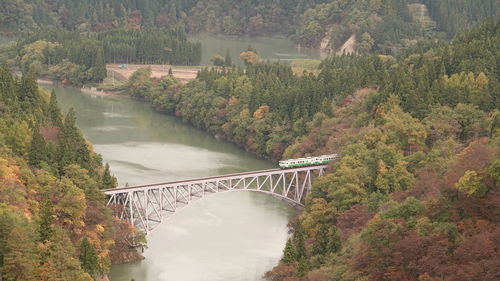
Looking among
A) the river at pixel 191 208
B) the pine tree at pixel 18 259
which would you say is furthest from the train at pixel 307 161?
the pine tree at pixel 18 259

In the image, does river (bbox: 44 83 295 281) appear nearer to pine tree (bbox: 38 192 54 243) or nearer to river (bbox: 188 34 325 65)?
pine tree (bbox: 38 192 54 243)

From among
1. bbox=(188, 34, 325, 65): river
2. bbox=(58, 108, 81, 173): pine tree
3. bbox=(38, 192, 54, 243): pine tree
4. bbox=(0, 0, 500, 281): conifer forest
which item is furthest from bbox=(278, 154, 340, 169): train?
bbox=(188, 34, 325, 65): river

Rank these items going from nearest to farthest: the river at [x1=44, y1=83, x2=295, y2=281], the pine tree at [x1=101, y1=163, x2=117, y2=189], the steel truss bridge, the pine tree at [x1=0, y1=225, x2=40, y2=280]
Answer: the pine tree at [x1=0, y1=225, x2=40, y2=280]
the river at [x1=44, y1=83, x2=295, y2=281]
the steel truss bridge
the pine tree at [x1=101, y1=163, x2=117, y2=189]

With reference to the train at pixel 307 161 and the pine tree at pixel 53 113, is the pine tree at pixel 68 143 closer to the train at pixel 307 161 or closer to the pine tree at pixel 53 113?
the pine tree at pixel 53 113

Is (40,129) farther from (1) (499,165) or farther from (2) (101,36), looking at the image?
(2) (101,36)

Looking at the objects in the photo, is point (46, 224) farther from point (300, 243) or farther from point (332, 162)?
point (332, 162)

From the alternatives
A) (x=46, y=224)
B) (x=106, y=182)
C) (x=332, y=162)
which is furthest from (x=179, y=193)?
(x=46, y=224)
